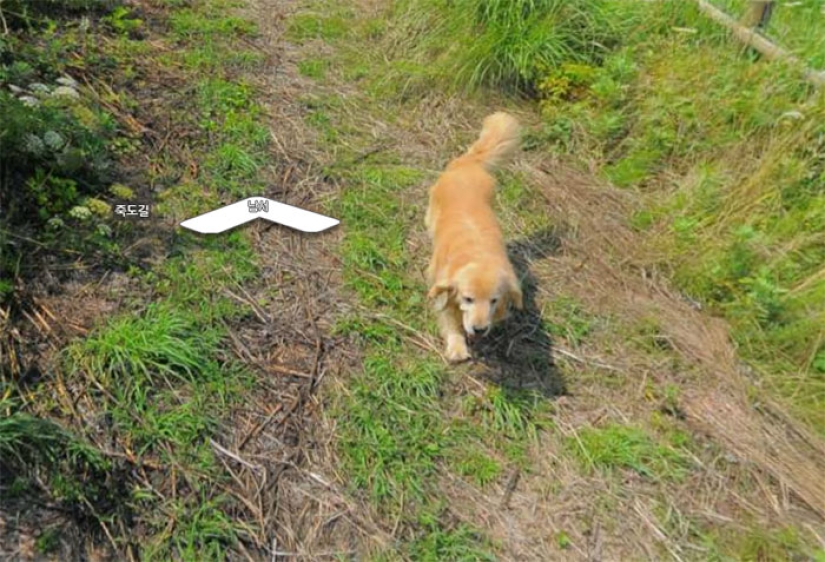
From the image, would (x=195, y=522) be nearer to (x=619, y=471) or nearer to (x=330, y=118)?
(x=619, y=471)

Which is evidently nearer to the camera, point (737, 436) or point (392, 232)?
point (737, 436)

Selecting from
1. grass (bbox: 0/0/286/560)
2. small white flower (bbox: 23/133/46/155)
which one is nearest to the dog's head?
grass (bbox: 0/0/286/560)

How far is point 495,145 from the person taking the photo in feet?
11.0

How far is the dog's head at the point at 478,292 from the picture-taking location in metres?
2.45

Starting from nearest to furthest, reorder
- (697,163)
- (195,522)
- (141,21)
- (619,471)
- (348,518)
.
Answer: (195,522), (348,518), (619,471), (697,163), (141,21)

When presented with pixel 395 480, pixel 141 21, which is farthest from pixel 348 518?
pixel 141 21

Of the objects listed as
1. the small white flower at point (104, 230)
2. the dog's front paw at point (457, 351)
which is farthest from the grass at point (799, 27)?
the small white flower at point (104, 230)

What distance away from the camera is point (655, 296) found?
3.21 metres

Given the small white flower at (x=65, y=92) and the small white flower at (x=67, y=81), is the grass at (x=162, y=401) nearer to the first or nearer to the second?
the small white flower at (x=65, y=92)

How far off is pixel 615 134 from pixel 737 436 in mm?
2074

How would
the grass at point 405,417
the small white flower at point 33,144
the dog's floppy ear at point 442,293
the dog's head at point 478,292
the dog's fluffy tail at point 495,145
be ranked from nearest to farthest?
the grass at point 405,417 → the dog's head at point 478,292 → the dog's floppy ear at point 442,293 → the small white flower at point 33,144 → the dog's fluffy tail at point 495,145
